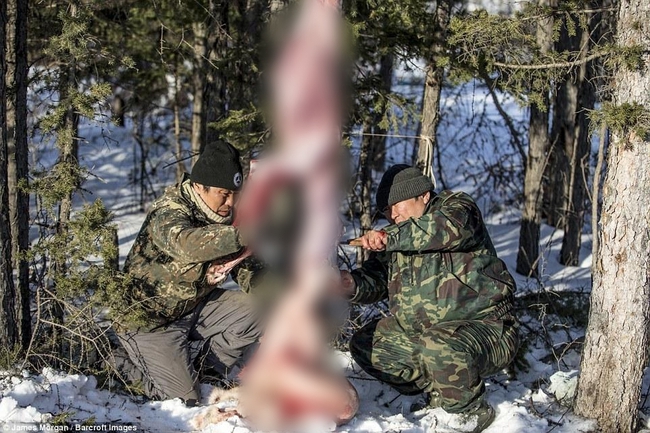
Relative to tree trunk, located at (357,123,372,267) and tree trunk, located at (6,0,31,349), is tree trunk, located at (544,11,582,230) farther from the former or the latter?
tree trunk, located at (6,0,31,349)

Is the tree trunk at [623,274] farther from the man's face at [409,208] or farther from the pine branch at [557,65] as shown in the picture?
the man's face at [409,208]

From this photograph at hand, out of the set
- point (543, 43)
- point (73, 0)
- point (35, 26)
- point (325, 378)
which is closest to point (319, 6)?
point (73, 0)

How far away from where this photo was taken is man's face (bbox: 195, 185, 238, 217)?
4883mm

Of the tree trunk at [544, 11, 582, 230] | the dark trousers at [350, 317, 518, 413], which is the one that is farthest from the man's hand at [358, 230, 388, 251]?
the tree trunk at [544, 11, 582, 230]

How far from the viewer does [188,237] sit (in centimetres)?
459

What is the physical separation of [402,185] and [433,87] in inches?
59.5

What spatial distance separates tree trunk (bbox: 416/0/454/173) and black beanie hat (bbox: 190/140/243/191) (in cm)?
182

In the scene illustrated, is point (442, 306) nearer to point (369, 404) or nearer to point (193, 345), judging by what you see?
point (369, 404)

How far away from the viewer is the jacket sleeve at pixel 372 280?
5.19 metres

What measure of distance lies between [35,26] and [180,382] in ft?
13.0

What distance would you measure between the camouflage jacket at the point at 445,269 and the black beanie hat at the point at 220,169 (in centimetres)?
107

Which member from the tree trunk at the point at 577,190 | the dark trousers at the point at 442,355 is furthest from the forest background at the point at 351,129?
the tree trunk at the point at 577,190

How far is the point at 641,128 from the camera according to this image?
163 inches

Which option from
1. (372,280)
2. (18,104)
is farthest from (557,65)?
(18,104)
